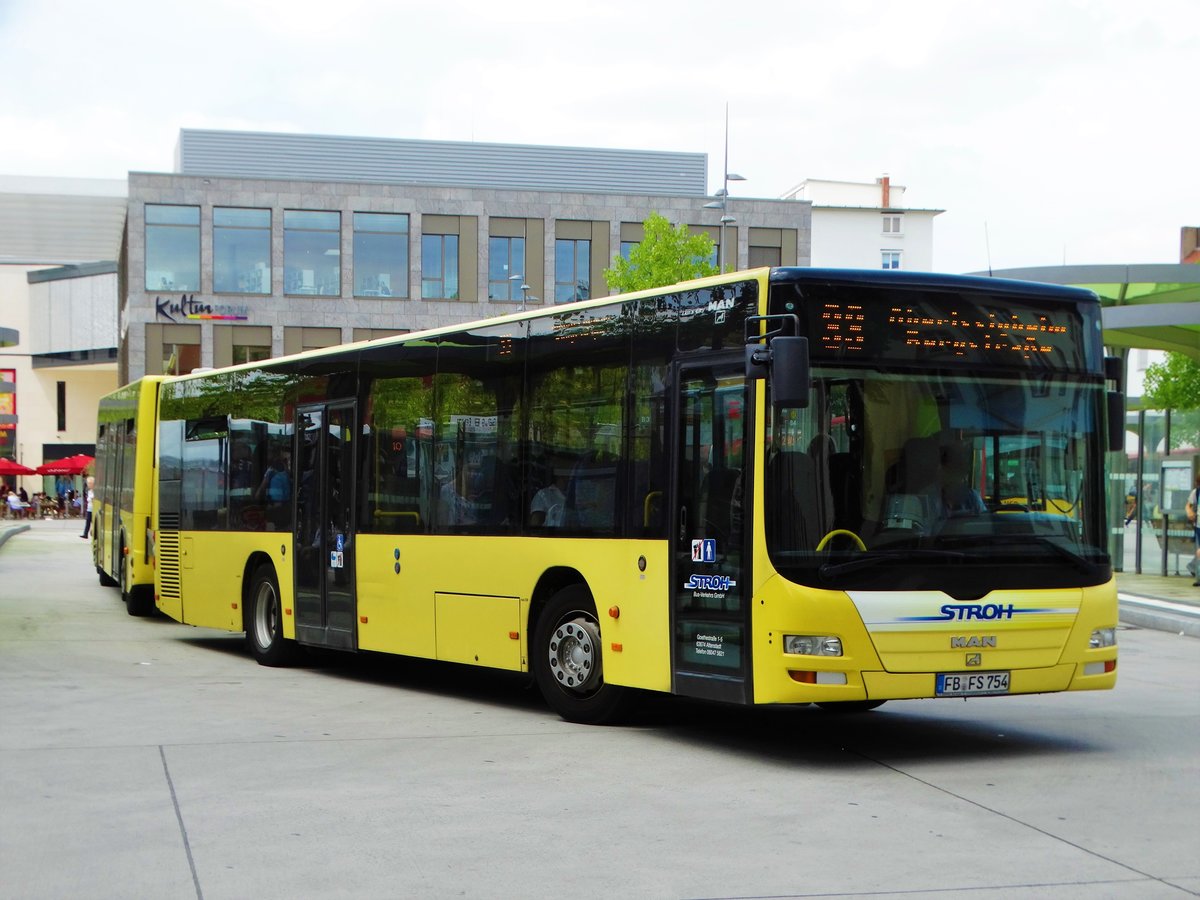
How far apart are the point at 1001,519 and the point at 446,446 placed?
469 centimetres

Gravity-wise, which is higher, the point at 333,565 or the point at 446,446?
the point at 446,446

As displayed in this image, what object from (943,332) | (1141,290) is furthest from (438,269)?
(943,332)

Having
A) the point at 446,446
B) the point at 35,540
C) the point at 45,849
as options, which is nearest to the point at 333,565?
the point at 446,446

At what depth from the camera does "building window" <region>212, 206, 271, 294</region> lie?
64188 mm

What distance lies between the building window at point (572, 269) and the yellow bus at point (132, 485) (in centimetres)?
4273

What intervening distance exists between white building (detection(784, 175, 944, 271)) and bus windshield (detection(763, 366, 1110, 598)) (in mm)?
95269

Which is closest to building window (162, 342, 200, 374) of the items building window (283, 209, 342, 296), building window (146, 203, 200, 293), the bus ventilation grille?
building window (146, 203, 200, 293)

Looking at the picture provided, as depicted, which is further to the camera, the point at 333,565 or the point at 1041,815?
the point at 333,565

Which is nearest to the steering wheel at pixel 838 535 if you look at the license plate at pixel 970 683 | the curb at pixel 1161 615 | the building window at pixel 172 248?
the license plate at pixel 970 683

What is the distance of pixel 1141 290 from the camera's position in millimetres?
24641

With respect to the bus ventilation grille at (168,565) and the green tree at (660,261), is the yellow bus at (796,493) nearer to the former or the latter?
the bus ventilation grille at (168,565)

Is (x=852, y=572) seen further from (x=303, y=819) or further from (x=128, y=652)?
(x=128, y=652)

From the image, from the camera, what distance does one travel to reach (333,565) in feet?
47.4

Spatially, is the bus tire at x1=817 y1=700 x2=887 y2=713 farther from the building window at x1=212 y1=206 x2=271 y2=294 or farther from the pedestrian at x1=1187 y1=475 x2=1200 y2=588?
the building window at x1=212 y1=206 x2=271 y2=294
